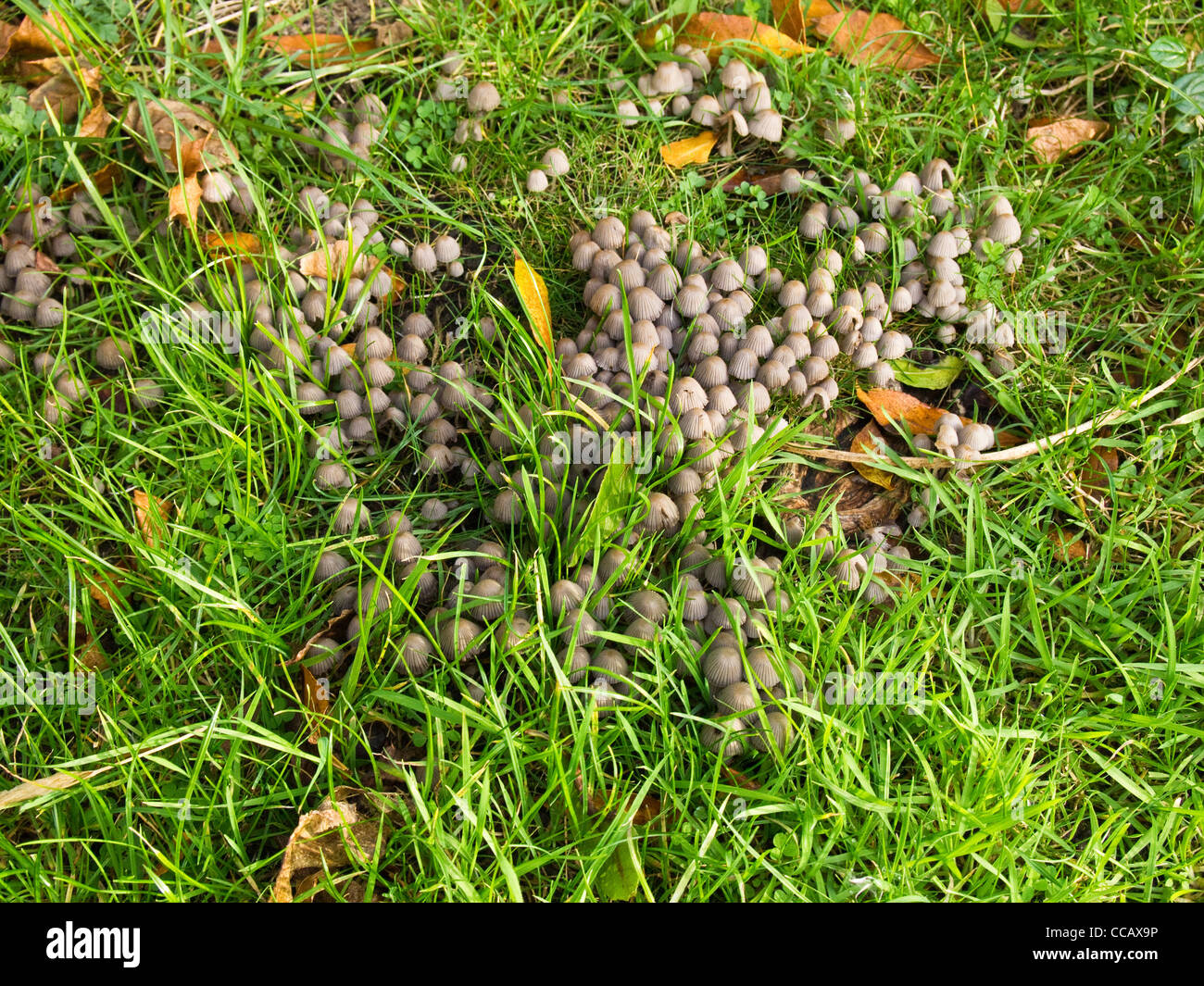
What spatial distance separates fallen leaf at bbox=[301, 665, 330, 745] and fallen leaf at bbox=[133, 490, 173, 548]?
0.64 metres

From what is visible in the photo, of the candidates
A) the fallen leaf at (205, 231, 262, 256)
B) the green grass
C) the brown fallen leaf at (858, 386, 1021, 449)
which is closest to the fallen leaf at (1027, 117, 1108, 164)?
the green grass

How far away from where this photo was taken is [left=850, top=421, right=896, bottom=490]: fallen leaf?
11.1 feet

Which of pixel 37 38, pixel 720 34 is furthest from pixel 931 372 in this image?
pixel 37 38

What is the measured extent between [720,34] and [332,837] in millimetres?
3357

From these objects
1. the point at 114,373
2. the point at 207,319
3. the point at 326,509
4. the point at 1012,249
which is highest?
the point at 1012,249

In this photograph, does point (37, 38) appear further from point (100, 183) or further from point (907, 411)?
point (907, 411)

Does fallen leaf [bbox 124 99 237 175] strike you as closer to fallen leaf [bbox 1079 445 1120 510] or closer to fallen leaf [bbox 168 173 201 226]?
fallen leaf [bbox 168 173 201 226]

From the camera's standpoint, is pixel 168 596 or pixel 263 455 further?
pixel 263 455

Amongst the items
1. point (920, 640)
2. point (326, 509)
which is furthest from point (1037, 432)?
point (326, 509)

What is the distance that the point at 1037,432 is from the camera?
135 inches

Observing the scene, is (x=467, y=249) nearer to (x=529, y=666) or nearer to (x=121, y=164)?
(x=121, y=164)

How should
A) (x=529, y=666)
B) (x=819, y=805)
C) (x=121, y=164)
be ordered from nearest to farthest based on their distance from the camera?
1. (x=819, y=805)
2. (x=529, y=666)
3. (x=121, y=164)

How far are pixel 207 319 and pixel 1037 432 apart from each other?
9.16ft

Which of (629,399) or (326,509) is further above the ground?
(629,399)
